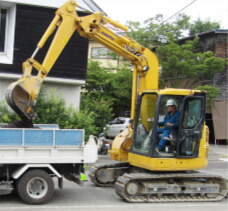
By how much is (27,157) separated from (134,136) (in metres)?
2.88

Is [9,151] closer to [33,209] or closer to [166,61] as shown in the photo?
[33,209]

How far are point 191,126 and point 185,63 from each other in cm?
1351

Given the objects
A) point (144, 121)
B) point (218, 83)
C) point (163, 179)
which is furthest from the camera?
point (218, 83)

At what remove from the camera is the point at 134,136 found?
959cm

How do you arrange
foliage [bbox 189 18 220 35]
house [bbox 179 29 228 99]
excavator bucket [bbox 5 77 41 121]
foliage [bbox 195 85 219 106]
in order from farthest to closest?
1. foliage [bbox 189 18 220 35]
2. house [bbox 179 29 228 99]
3. foliage [bbox 195 85 219 106]
4. excavator bucket [bbox 5 77 41 121]

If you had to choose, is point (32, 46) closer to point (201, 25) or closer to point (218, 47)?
point (218, 47)

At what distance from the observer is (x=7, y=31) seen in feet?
Answer: 50.9

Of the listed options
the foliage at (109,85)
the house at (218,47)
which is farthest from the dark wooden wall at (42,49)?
the house at (218,47)

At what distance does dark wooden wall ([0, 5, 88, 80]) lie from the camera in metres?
15.2

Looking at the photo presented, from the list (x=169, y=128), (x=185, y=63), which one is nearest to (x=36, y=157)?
(x=169, y=128)

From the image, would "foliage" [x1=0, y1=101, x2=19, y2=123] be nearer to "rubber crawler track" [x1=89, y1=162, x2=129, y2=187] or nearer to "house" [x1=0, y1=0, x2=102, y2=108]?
"house" [x1=0, y1=0, x2=102, y2=108]

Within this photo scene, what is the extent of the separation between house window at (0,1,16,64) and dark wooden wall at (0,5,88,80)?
0.55 ft

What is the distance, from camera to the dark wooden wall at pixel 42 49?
15.2 metres

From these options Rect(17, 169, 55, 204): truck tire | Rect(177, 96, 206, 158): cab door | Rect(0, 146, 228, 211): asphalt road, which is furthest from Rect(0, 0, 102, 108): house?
Rect(17, 169, 55, 204): truck tire
